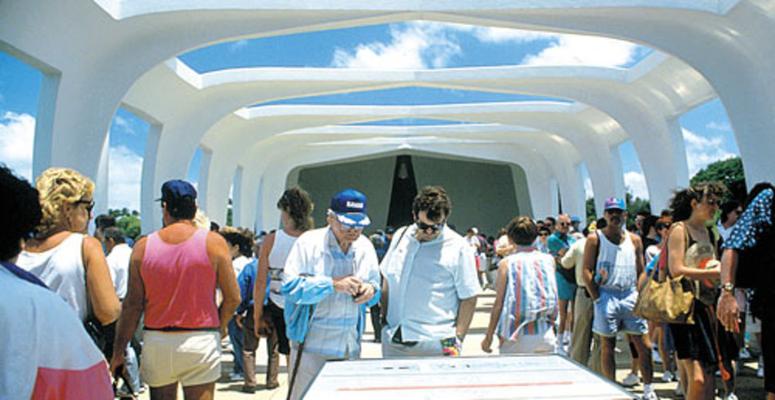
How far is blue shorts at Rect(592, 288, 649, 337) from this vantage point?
4.81 metres

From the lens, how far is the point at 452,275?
135 inches

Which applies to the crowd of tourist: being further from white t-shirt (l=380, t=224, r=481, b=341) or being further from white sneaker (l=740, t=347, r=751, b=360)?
white sneaker (l=740, t=347, r=751, b=360)

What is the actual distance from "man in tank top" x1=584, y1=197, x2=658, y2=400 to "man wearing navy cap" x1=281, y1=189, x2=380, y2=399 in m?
2.36

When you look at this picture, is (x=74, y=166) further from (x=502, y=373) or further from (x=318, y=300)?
(x=502, y=373)

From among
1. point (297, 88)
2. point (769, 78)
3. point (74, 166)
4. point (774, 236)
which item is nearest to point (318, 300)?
point (774, 236)

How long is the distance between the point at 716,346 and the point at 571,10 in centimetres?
803

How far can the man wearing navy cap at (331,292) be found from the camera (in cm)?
312

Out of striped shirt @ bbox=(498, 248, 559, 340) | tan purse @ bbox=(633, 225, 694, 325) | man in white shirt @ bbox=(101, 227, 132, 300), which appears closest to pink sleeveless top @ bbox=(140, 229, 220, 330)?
striped shirt @ bbox=(498, 248, 559, 340)

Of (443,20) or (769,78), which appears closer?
(769,78)

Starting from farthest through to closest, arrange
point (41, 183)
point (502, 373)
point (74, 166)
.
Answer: point (74, 166) < point (41, 183) < point (502, 373)

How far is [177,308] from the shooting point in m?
3.01

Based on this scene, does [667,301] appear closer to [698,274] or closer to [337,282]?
[698,274]

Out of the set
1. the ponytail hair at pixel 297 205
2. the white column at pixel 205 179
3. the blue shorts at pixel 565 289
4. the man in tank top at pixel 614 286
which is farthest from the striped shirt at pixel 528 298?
the white column at pixel 205 179

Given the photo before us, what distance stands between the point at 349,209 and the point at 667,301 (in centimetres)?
202
